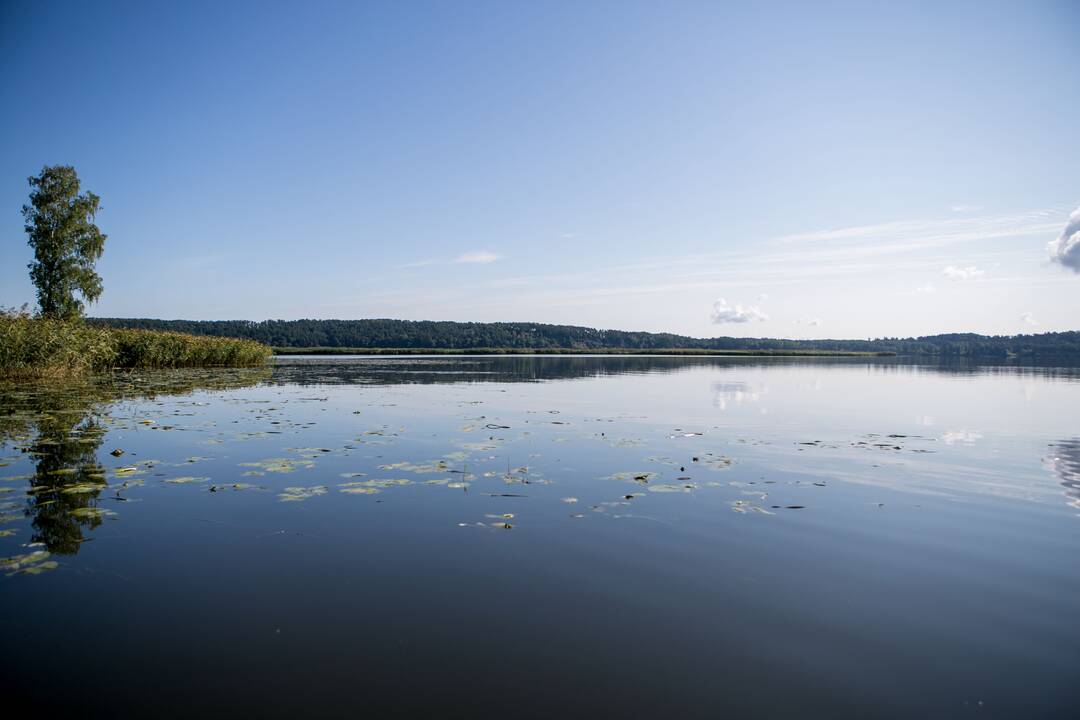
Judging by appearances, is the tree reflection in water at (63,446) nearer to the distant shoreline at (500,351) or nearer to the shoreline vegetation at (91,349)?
the shoreline vegetation at (91,349)

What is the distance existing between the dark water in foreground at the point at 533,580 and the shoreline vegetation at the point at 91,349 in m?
16.9

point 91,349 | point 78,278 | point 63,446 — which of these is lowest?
point 63,446

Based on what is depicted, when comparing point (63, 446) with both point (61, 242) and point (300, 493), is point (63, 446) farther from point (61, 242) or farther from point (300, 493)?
point (61, 242)

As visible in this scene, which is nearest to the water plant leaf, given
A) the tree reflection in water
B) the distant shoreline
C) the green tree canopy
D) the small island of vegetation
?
the tree reflection in water

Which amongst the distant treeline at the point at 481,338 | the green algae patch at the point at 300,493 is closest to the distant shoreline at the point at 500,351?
the distant treeline at the point at 481,338

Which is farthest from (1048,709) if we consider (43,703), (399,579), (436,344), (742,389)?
(436,344)

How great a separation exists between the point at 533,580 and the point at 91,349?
3406cm

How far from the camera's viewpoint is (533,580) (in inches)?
208

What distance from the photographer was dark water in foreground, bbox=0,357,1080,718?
143 inches

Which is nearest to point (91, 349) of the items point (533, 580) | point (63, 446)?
point (63, 446)

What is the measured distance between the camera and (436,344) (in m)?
138

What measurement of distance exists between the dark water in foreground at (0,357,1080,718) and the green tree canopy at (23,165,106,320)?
40.2 meters

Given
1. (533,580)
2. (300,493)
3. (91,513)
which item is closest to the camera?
(533,580)

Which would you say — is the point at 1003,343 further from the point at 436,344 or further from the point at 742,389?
the point at 742,389
